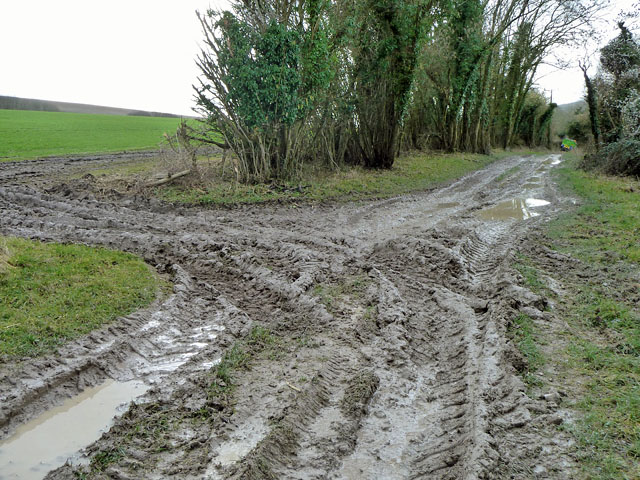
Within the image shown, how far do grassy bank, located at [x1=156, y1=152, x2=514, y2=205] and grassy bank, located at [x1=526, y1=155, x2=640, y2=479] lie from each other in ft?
18.0

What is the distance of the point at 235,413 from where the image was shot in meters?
3.40

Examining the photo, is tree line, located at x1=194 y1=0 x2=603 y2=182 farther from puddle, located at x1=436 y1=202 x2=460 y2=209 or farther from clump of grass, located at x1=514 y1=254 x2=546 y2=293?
clump of grass, located at x1=514 y1=254 x2=546 y2=293

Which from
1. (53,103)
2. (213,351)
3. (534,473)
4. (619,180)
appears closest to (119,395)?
(213,351)

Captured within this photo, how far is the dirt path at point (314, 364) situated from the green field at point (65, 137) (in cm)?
1593

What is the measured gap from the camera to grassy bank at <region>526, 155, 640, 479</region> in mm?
2877

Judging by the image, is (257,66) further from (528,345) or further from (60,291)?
(528,345)

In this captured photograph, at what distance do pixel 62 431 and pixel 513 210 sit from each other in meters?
10.8

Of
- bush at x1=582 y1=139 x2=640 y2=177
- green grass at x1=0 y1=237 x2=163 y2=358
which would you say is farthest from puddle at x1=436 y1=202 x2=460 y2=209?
green grass at x1=0 y1=237 x2=163 y2=358

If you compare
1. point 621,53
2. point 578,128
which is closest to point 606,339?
point 621,53

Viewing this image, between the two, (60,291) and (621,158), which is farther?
(621,158)

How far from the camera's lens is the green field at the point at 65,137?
21859mm

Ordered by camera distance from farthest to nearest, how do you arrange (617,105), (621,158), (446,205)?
(617,105) → (621,158) → (446,205)

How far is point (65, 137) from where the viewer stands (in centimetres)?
2725

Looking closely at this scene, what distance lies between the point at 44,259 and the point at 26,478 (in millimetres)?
4182
